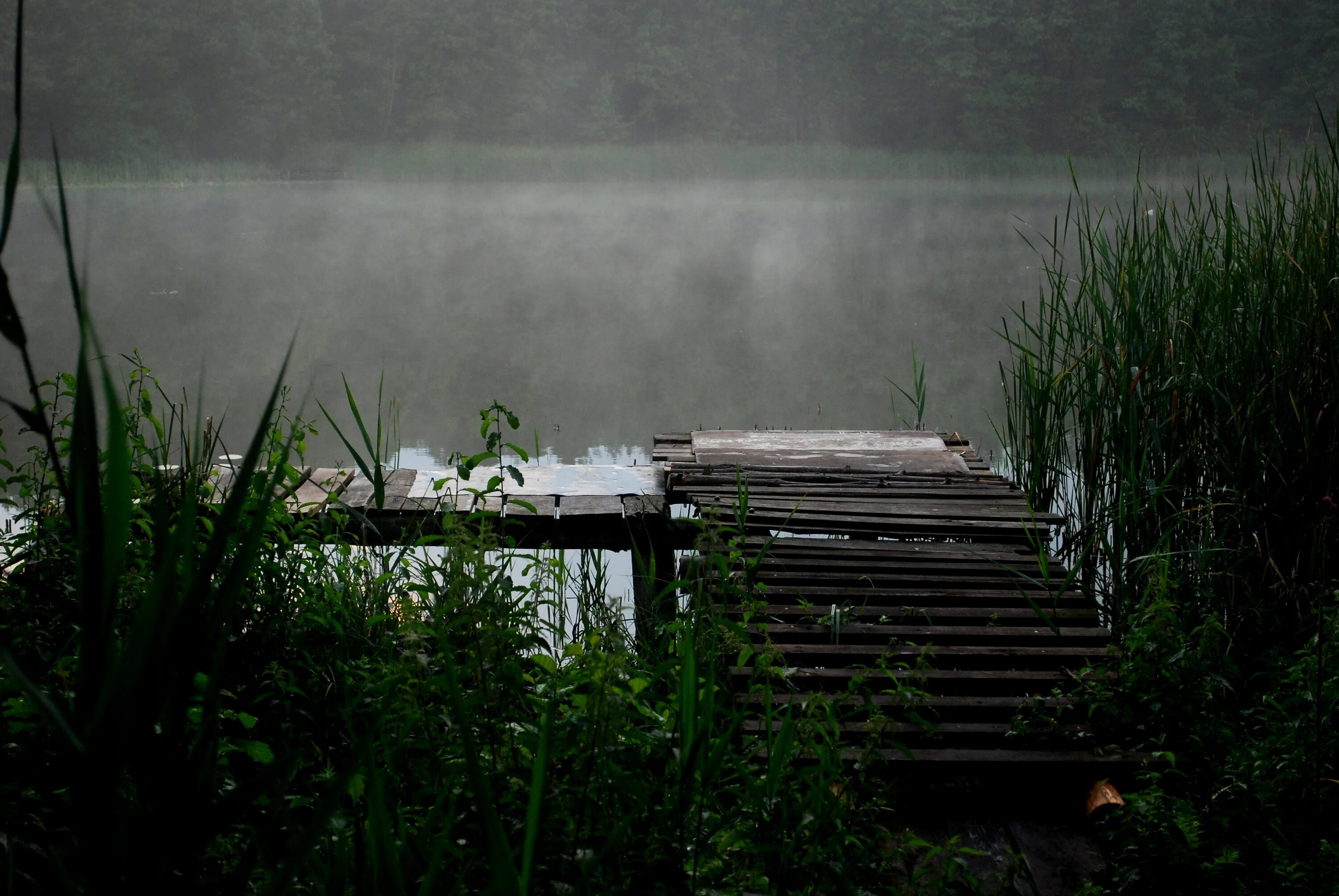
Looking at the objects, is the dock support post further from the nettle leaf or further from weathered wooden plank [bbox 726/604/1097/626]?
the nettle leaf

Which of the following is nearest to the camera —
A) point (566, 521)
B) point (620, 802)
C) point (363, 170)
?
point (620, 802)

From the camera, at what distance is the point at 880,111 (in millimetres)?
20094

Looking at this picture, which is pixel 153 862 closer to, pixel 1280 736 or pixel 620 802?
pixel 620 802

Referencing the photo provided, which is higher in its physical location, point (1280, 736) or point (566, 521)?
point (566, 521)

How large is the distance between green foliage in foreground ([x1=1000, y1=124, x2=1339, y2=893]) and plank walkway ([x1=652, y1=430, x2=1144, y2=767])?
5.5 inches

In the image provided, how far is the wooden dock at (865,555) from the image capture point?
1.72 meters

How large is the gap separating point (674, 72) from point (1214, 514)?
19298mm

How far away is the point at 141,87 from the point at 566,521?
17428 mm

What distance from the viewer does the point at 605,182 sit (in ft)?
59.5

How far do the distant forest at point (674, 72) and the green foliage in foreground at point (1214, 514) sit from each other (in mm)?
13859

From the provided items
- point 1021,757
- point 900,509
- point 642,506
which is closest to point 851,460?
point 900,509

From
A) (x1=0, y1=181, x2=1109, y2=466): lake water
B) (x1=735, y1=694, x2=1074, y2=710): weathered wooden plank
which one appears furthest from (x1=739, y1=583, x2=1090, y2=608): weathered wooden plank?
(x1=0, y1=181, x2=1109, y2=466): lake water

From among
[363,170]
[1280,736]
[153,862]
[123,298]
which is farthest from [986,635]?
[363,170]

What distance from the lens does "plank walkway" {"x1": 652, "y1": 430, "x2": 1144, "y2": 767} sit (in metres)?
1.69
